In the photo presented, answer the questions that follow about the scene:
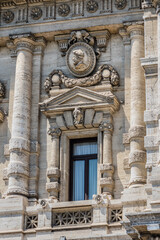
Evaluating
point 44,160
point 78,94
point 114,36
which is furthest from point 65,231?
point 114,36

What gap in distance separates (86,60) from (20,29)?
274cm

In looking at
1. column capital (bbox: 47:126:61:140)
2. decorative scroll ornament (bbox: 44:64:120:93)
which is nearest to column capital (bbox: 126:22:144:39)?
decorative scroll ornament (bbox: 44:64:120:93)

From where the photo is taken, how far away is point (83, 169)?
88.5ft

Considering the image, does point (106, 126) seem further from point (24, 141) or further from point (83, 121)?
point (24, 141)

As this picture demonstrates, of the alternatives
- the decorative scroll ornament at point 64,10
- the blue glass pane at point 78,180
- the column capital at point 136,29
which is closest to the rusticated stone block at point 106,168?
the blue glass pane at point 78,180

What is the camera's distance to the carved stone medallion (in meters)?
27.7

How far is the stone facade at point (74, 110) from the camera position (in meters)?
25.1

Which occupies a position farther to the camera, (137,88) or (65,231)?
(137,88)

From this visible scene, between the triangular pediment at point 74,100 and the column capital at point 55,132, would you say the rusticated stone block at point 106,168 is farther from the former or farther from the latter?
the triangular pediment at point 74,100

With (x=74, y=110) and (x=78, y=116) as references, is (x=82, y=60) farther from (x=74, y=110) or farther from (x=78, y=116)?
(x=78, y=116)

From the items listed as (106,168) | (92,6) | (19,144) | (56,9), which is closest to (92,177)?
(106,168)

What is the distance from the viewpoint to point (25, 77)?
27.8m

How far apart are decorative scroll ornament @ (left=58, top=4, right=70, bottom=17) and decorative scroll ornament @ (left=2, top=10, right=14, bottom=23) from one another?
1.78 metres

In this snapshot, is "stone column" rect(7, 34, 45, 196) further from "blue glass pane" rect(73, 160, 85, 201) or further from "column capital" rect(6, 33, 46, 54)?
"blue glass pane" rect(73, 160, 85, 201)
